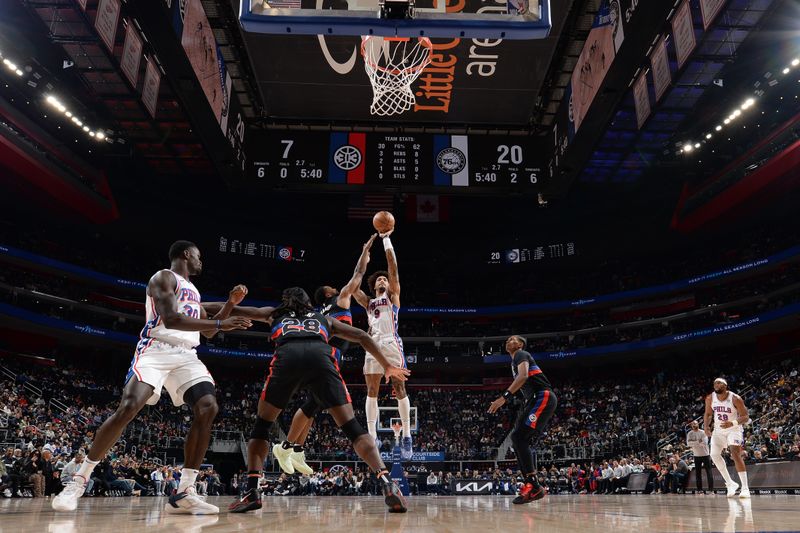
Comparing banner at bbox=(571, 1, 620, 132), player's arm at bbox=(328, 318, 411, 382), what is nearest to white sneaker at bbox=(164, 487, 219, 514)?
player's arm at bbox=(328, 318, 411, 382)

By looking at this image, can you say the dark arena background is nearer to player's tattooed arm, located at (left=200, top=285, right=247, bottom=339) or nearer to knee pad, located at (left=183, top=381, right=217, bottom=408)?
knee pad, located at (left=183, top=381, right=217, bottom=408)

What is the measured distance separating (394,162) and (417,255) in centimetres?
2649

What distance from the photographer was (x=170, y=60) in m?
11.2

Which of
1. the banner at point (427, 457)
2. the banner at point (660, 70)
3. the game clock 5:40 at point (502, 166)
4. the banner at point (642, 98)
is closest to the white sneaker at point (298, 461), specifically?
the game clock 5:40 at point (502, 166)

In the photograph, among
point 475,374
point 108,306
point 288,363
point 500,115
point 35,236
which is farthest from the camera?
point 475,374

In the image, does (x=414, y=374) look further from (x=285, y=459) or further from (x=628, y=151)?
(x=285, y=459)

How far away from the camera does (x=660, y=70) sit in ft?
41.9

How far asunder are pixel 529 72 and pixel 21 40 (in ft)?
54.1

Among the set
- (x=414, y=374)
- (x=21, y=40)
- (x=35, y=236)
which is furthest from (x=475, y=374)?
(x=21, y=40)

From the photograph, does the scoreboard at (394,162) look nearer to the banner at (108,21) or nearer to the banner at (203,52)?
the banner at (203,52)

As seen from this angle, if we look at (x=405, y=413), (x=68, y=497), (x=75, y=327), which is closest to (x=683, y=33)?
(x=405, y=413)

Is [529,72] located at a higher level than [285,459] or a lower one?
higher

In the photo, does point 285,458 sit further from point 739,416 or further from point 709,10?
point 709,10

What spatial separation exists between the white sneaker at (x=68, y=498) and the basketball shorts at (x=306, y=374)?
5.61ft
